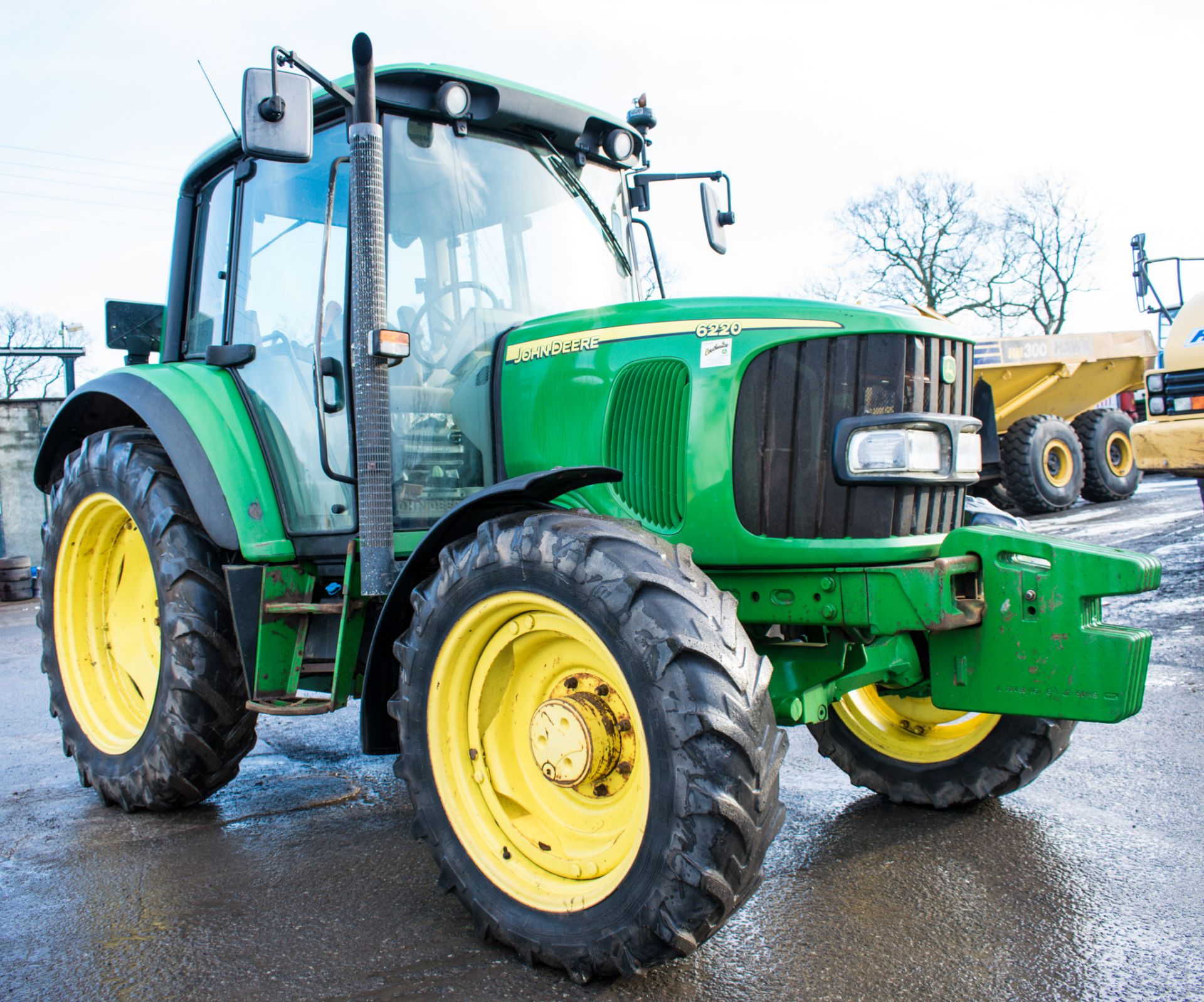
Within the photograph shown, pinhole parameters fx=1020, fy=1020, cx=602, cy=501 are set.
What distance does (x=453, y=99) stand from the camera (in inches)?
133

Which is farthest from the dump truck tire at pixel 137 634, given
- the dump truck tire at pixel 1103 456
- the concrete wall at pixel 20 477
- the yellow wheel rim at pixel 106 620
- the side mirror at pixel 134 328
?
the dump truck tire at pixel 1103 456

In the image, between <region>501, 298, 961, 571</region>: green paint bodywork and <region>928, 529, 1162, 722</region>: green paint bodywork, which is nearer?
<region>928, 529, 1162, 722</region>: green paint bodywork

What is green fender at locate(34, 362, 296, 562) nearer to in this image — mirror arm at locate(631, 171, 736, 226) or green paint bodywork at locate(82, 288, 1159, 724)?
green paint bodywork at locate(82, 288, 1159, 724)

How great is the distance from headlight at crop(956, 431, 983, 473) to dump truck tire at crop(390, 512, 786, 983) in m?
1.01

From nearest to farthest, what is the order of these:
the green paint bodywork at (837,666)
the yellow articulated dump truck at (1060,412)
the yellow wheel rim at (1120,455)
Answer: the green paint bodywork at (837,666) < the yellow articulated dump truck at (1060,412) < the yellow wheel rim at (1120,455)

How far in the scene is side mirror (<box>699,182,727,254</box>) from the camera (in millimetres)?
4145

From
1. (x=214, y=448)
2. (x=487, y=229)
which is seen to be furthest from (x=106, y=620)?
(x=487, y=229)

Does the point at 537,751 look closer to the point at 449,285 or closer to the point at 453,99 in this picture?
the point at 449,285

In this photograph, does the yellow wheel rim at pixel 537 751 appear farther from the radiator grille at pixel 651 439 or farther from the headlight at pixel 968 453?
the headlight at pixel 968 453

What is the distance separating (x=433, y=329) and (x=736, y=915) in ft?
6.80

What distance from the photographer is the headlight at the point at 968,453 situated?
3.00 meters

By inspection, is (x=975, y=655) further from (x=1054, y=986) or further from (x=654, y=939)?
(x=654, y=939)

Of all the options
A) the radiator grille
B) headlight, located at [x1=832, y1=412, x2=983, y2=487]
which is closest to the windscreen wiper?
the radiator grille

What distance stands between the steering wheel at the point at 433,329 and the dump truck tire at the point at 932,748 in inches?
74.2
